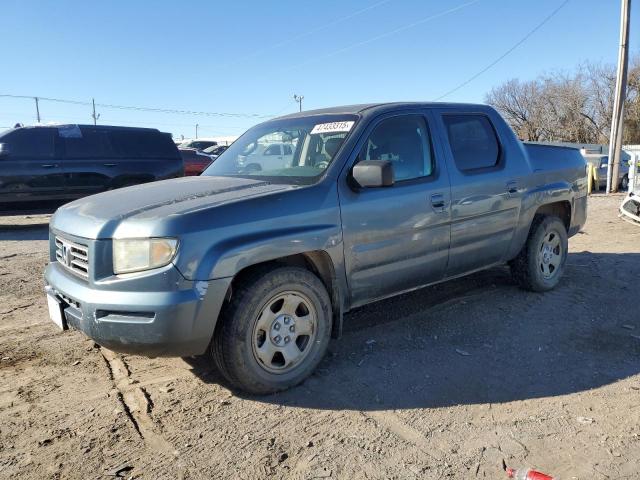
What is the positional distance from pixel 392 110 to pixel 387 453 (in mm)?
2545

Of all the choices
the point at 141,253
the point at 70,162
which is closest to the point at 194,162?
the point at 70,162

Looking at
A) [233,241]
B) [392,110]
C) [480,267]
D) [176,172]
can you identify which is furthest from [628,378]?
[176,172]

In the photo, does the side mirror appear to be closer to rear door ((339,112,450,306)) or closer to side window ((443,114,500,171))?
rear door ((339,112,450,306))

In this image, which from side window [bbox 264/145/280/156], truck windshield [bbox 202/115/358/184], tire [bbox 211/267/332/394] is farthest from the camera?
side window [bbox 264/145/280/156]

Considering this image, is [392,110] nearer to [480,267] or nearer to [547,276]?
[480,267]

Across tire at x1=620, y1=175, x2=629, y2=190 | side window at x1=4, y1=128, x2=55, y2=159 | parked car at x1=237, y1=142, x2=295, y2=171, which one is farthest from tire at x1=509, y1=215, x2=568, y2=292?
tire at x1=620, y1=175, x2=629, y2=190

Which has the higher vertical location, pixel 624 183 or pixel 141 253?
pixel 141 253

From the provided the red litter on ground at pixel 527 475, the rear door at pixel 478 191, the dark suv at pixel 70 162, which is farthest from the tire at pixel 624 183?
the red litter on ground at pixel 527 475

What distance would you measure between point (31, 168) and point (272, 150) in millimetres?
7464

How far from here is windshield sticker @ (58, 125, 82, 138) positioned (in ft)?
33.5

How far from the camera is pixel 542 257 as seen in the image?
5402 millimetres

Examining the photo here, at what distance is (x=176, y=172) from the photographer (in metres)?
11.5

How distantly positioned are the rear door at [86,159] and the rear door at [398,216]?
26.1ft

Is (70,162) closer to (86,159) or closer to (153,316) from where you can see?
(86,159)
